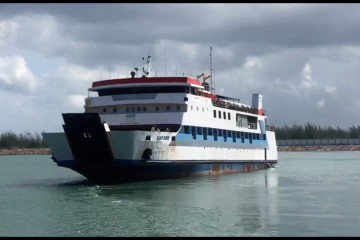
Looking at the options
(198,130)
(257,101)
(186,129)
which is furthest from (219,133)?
(257,101)

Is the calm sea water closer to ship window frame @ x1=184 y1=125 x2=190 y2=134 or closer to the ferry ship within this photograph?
the ferry ship

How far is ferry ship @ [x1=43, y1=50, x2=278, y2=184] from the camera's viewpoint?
29.9 m

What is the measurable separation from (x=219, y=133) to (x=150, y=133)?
9595mm

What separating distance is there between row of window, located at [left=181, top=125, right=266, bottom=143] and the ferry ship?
60mm

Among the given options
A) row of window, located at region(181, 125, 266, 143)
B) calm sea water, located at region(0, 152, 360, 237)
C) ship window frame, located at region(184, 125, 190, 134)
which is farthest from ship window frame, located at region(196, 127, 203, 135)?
calm sea water, located at region(0, 152, 360, 237)

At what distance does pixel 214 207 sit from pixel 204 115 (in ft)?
49.0

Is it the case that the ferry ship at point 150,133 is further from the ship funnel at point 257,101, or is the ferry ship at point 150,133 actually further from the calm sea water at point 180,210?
the ship funnel at point 257,101

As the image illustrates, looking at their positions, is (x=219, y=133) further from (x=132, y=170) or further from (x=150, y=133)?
(x=132, y=170)

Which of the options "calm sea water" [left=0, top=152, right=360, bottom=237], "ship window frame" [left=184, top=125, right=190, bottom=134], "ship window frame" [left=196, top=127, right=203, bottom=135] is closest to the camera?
"calm sea water" [left=0, top=152, right=360, bottom=237]

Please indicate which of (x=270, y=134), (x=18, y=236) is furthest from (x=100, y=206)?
(x=270, y=134)

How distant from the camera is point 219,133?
39500mm

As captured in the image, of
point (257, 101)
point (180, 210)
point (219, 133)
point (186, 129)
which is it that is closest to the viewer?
point (180, 210)

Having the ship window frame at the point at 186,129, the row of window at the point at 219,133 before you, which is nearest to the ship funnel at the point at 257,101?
the row of window at the point at 219,133

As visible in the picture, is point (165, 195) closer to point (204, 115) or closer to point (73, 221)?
point (73, 221)
